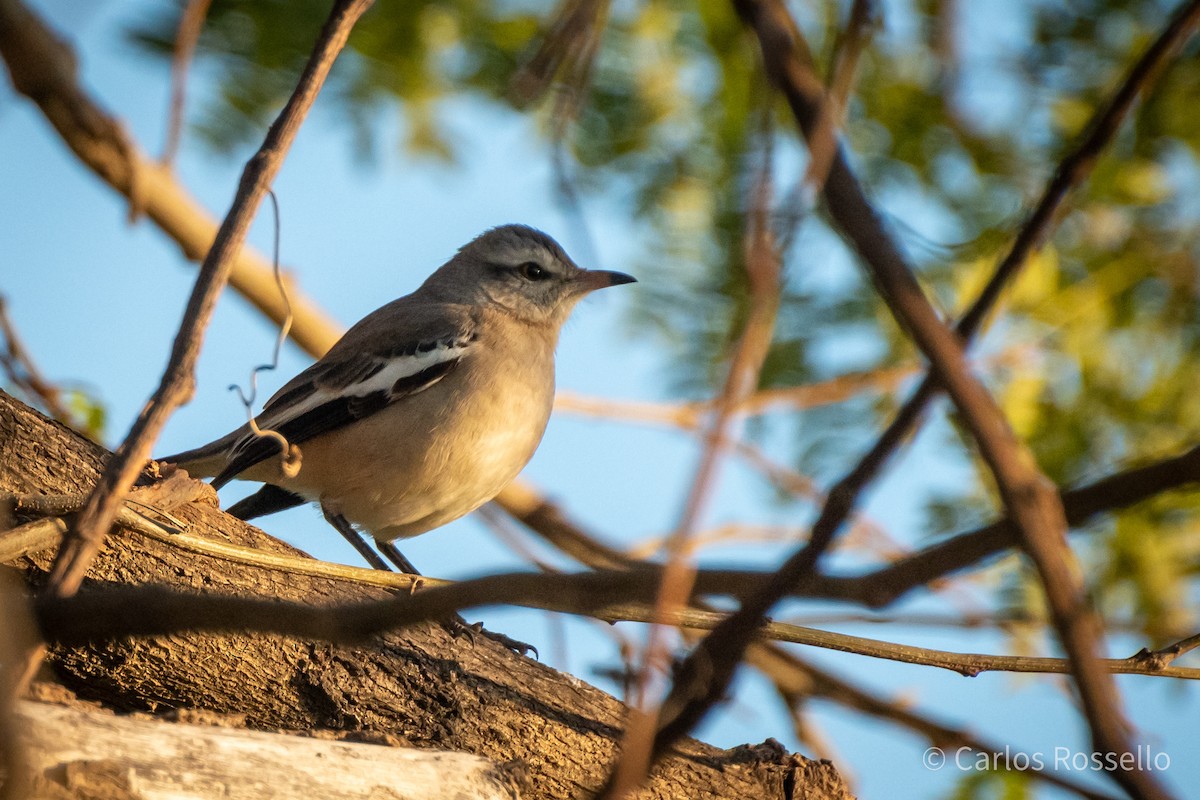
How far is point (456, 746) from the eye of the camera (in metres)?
3.45

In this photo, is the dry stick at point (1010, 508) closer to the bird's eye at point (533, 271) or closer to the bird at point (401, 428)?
the bird at point (401, 428)

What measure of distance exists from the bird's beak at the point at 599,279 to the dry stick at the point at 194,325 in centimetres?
338

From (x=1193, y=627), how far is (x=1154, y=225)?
186 centimetres

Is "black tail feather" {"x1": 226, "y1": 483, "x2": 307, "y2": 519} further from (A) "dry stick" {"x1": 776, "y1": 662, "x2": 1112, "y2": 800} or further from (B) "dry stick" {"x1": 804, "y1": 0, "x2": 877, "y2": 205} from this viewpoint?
(B) "dry stick" {"x1": 804, "y1": 0, "x2": 877, "y2": 205}

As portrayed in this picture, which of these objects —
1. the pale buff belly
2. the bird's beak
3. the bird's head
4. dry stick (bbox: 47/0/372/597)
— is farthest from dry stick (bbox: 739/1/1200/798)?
the bird's head

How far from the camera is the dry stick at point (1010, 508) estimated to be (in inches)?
54.4

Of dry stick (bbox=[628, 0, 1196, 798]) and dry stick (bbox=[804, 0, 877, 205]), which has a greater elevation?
dry stick (bbox=[804, 0, 877, 205])

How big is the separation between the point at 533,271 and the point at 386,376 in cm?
154

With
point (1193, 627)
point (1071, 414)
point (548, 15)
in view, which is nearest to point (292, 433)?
point (548, 15)

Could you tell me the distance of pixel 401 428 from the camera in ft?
16.8

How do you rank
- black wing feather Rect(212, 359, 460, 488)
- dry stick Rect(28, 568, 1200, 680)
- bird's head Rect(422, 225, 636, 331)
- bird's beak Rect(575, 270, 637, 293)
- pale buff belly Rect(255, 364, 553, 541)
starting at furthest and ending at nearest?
bird's head Rect(422, 225, 636, 331) < bird's beak Rect(575, 270, 637, 293) < black wing feather Rect(212, 359, 460, 488) < pale buff belly Rect(255, 364, 553, 541) < dry stick Rect(28, 568, 1200, 680)

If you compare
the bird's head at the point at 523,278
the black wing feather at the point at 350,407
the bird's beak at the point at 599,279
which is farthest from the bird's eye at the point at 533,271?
the black wing feather at the point at 350,407

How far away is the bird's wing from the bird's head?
1.79 feet

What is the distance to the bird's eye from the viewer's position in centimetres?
657
